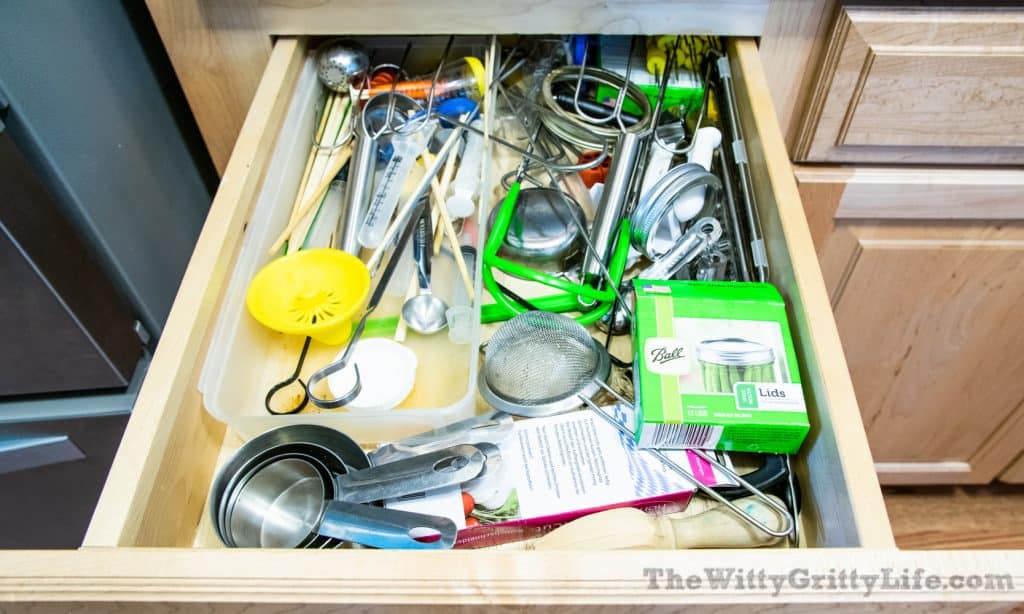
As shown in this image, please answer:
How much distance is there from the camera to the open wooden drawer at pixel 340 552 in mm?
364

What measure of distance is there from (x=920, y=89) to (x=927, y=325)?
334mm

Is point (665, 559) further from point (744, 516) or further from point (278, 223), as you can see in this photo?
point (278, 223)

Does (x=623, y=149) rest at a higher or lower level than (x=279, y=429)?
higher

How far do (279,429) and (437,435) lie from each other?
4.2 inches

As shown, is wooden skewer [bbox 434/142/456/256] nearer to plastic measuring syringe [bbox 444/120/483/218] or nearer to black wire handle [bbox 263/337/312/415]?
plastic measuring syringe [bbox 444/120/483/218]

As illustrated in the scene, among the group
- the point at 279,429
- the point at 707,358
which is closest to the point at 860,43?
the point at 707,358

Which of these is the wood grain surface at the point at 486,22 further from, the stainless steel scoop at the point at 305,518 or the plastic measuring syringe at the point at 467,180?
the stainless steel scoop at the point at 305,518

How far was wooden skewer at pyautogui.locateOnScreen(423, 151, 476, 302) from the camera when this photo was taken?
1.91ft

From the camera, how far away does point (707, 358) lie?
0.48 metres

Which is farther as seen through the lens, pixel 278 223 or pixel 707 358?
pixel 278 223

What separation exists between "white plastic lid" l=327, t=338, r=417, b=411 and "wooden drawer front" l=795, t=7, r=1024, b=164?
439mm

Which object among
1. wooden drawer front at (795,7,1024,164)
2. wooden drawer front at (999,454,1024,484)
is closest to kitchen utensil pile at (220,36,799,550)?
wooden drawer front at (795,7,1024,164)

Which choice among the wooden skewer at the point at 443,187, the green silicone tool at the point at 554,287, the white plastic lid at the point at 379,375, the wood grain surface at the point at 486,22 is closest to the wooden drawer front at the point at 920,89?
the wood grain surface at the point at 486,22

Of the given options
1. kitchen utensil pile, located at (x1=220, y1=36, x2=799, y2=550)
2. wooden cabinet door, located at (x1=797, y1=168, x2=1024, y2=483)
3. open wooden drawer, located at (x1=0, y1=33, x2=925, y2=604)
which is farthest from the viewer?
wooden cabinet door, located at (x1=797, y1=168, x2=1024, y2=483)
